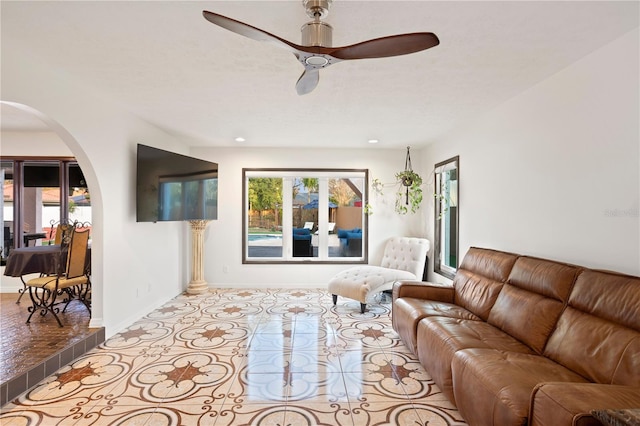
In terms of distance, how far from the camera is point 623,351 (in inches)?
66.9

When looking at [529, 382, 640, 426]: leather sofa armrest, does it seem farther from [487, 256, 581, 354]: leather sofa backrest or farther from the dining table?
the dining table

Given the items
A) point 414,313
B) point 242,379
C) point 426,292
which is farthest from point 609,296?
point 242,379

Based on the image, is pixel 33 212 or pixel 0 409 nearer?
pixel 0 409

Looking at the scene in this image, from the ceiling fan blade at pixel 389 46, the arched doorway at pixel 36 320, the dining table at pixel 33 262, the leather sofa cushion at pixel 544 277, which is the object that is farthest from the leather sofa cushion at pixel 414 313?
the dining table at pixel 33 262

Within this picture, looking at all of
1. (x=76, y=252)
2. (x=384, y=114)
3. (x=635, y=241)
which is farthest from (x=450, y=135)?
(x=76, y=252)

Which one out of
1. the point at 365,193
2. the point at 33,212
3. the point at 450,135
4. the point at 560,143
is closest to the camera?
the point at 560,143

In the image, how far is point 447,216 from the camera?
16.2ft

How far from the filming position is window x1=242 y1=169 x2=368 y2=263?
5.98 meters

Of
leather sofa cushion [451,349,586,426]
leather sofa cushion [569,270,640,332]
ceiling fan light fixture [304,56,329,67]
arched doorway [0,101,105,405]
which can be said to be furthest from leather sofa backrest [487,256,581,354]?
arched doorway [0,101,105,405]

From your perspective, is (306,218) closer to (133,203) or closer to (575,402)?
(133,203)

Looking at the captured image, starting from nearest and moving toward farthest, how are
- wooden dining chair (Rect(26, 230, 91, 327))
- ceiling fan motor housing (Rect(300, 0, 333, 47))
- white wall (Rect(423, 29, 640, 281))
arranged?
ceiling fan motor housing (Rect(300, 0, 333, 47)) < white wall (Rect(423, 29, 640, 281)) < wooden dining chair (Rect(26, 230, 91, 327))

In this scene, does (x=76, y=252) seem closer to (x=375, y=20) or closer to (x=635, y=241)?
(x=375, y=20)

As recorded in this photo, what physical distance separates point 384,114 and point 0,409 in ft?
13.3

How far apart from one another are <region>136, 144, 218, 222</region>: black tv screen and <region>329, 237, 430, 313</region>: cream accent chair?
2.27m
